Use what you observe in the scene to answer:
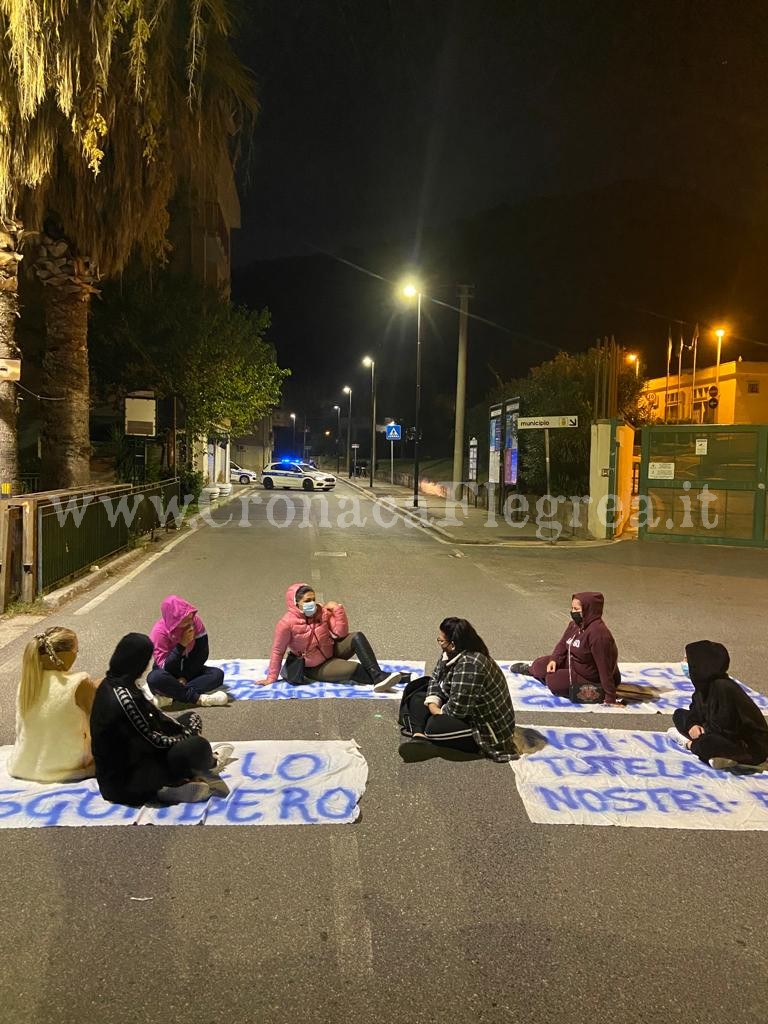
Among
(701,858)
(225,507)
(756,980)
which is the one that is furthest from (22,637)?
(225,507)

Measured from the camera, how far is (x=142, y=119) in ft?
38.3

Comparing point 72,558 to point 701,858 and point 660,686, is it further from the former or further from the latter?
point 701,858

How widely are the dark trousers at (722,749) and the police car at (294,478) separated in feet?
134

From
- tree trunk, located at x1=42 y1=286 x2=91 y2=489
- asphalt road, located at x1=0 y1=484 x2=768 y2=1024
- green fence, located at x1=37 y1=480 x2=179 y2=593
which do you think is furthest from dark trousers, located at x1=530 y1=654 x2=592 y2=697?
tree trunk, located at x1=42 y1=286 x2=91 y2=489

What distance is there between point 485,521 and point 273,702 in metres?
19.0

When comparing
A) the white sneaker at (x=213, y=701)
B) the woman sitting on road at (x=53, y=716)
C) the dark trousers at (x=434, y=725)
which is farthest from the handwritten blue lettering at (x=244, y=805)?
the white sneaker at (x=213, y=701)

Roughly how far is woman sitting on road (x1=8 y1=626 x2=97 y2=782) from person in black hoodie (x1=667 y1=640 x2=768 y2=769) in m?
3.68

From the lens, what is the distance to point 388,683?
6613mm

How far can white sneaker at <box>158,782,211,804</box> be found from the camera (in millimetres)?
4332

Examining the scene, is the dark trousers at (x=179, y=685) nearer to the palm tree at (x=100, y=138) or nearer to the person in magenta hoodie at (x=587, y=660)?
the person in magenta hoodie at (x=587, y=660)

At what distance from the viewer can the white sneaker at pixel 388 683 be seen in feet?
21.6

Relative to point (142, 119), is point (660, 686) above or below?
below

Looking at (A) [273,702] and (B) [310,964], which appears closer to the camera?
(B) [310,964]

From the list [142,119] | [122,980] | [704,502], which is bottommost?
[122,980]
